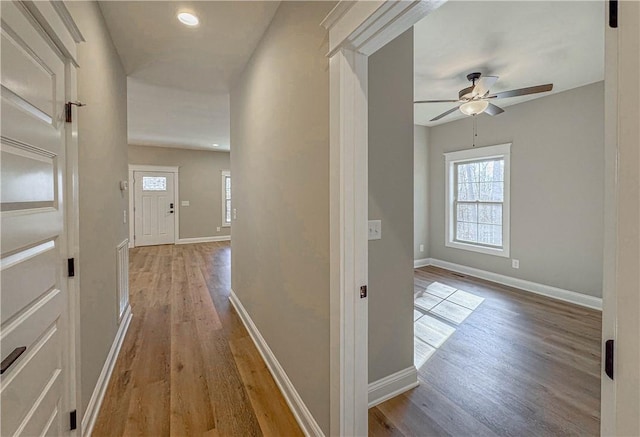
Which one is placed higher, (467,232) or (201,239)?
(467,232)

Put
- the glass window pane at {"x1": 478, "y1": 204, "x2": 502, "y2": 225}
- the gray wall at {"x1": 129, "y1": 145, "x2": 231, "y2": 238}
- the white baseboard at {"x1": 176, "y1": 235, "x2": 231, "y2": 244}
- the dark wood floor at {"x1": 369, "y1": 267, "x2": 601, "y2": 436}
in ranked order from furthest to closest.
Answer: the white baseboard at {"x1": 176, "y1": 235, "x2": 231, "y2": 244} < the gray wall at {"x1": 129, "y1": 145, "x2": 231, "y2": 238} < the glass window pane at {"x1": 478, "y1": 204, "x2": 502, "y2": 225} < the dark wood floor at {"x1": 369, "y1": 267, "x2": 601, "y2": 436}

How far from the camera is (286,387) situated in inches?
73.7

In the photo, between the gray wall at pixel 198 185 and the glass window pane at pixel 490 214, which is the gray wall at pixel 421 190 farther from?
the gray wall at pixel 198 185

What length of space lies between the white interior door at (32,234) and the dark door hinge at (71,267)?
3 centimetres

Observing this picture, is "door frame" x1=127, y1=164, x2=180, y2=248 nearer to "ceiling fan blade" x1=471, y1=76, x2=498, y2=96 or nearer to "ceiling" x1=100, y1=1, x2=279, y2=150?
"ceiling" x1=100, y1=1, x2=279, y2=150

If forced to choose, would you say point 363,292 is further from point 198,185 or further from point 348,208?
point 198,185

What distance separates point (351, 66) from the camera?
1260 millimetres

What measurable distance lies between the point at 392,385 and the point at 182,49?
10.4 feet

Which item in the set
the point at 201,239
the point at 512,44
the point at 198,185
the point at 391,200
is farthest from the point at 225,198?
the point at 512,44

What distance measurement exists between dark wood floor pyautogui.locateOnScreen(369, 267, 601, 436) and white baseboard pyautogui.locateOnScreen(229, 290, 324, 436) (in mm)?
366

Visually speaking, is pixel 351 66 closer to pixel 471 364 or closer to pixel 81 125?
pixel 81 125

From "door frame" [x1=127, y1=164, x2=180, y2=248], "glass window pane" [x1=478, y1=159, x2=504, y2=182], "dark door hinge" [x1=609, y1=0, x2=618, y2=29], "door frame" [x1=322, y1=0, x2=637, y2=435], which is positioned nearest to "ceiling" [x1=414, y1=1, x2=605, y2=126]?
"glass window pane" [x1=478, y1=159, x2=504, y2=182]

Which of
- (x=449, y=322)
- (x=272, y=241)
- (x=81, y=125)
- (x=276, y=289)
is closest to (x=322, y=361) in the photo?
(x=276, y=289)

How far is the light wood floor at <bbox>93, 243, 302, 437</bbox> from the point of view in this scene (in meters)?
1.65
